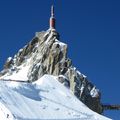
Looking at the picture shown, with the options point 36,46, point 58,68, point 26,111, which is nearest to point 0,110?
point 26,111

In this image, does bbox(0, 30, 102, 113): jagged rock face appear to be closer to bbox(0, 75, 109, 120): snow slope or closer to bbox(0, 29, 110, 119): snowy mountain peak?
bbox(0, 29, 110, 119): snowy mountain peak

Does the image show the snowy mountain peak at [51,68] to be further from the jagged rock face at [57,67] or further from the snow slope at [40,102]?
the snow slope at [40,102]

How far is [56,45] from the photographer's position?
492 ft

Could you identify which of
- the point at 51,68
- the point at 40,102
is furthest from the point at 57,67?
the point at 40,102

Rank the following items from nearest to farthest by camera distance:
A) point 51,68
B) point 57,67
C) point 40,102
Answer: point 40,102
point 57,67
point 51,68

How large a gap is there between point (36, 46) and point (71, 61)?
1517 cm

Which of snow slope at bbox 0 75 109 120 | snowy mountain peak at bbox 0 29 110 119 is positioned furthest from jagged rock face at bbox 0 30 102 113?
snow slope at bbox 0 75 109 120

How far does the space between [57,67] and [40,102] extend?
2404cm

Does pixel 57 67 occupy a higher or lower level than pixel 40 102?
higher

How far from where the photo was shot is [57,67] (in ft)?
472

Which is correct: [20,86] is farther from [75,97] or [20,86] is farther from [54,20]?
[54,20]

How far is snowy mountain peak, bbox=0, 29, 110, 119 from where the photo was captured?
141 m

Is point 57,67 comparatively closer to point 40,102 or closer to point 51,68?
point 51,68

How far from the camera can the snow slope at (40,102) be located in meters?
113
